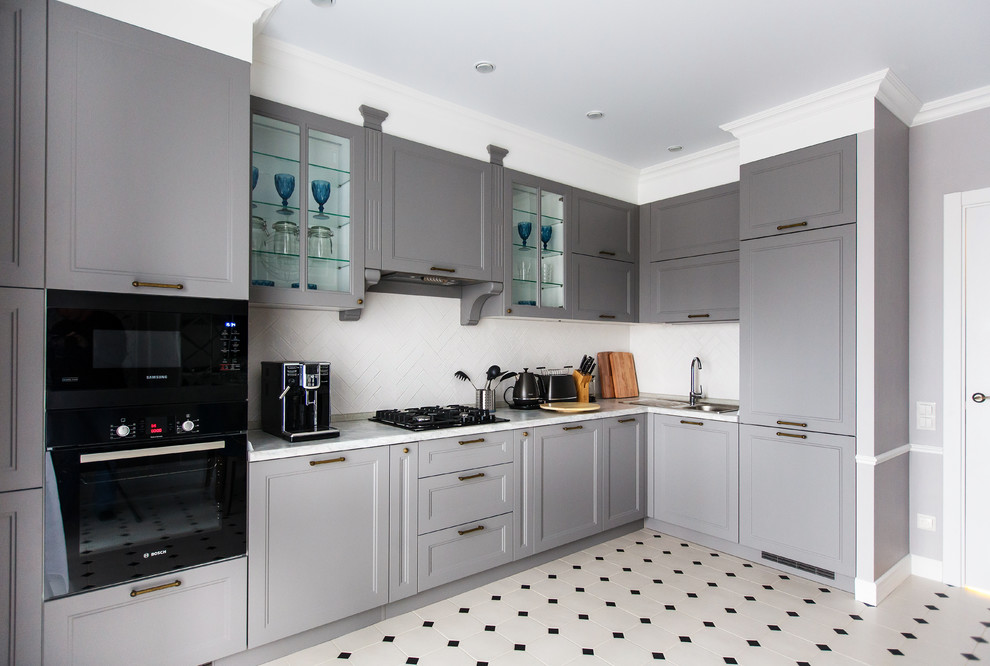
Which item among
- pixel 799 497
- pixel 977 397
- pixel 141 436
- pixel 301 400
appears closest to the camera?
pixel 141 436

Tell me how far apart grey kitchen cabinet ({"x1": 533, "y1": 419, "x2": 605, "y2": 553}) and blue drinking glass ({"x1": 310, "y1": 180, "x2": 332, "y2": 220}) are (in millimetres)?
1670

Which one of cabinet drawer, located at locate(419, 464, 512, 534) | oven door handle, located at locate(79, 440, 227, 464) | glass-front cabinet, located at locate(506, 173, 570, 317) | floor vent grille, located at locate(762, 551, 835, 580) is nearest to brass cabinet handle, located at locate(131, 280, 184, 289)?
oven door handle, located at locate(79, 440, 227, 464)

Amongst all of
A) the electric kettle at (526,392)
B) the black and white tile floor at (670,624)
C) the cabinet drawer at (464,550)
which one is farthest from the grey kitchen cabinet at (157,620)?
Result: the electric kettle at (526,392)

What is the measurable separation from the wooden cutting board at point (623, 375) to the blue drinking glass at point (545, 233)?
1243mm

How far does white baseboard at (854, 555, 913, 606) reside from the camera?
2811mm

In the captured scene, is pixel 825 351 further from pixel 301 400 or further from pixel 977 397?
pixel 301 400

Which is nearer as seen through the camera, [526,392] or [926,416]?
[926,416]

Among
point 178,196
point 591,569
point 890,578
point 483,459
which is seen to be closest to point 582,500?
point 591,569

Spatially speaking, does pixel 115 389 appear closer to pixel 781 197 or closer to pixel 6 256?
pixel 6 256

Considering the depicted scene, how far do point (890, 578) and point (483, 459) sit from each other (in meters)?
2.29

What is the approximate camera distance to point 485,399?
354 cm

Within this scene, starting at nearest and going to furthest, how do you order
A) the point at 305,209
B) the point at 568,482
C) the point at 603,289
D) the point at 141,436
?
the point at 141,436 → the point at 305,209 → the point at 568,482 → the point at 603,289

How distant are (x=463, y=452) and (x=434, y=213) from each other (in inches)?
52.1

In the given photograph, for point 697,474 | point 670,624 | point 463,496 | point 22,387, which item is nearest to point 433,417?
Result: point 463,496
